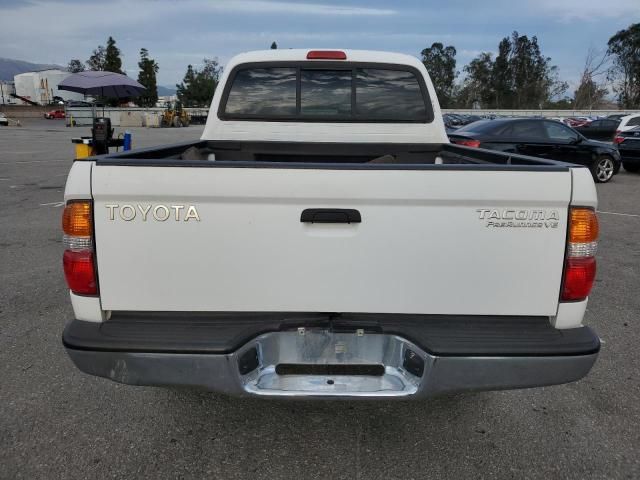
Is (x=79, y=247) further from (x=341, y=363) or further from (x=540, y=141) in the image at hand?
(x=540, y=141)

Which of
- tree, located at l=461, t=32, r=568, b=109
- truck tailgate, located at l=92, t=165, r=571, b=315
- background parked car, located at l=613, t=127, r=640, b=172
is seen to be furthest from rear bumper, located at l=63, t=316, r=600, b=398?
tree, located at l=461, t=32, r=568, b=109

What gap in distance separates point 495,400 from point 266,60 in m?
3.05

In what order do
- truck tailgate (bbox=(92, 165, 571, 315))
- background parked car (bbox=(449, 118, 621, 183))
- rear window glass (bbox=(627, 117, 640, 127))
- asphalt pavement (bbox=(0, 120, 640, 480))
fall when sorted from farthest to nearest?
1. rear window glass (bbox=(627, 117, 640, 127))
2. background parked car (bbox=(449, 118, 621, 183))
3. asphalt pavement (bbox=(0, 120, 640, 480))
4. truck tailgate (bbox=(92, 165, 571, 315))

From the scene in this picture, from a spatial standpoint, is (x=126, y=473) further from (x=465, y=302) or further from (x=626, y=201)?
(x=626, y=201)

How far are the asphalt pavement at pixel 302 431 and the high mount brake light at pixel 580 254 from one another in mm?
942

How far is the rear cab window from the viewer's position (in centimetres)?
412

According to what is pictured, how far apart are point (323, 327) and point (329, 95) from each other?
247cm

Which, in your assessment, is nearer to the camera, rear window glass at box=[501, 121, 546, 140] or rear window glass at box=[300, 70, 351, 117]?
rear window glass at box=[300, 70, 351, 117]

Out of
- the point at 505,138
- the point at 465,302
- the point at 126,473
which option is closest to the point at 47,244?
the point at 126,473

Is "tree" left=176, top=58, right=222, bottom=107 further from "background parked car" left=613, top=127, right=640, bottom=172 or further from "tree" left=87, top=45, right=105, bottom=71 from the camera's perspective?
"background parked car" left=613, top=127, right=640, bottom=172

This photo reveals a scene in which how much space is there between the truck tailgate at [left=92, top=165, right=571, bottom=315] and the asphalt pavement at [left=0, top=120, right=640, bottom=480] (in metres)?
0.85

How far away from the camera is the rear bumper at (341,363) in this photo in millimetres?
2129

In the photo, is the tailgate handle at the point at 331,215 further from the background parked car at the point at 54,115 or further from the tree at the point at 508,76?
the tree at the point at 508,76

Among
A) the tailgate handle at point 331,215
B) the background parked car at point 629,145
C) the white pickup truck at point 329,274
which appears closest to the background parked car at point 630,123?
the background parked car at point 629,145
